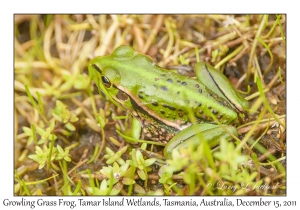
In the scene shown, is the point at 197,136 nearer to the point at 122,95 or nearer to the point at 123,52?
the point at 122,95

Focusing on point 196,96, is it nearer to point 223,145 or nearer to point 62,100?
point 223,145

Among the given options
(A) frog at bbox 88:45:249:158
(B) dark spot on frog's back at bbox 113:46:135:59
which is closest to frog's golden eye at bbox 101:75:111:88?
(A) frog at bbox 88:45:249:158

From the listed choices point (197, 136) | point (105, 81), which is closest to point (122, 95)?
point (105, 81)

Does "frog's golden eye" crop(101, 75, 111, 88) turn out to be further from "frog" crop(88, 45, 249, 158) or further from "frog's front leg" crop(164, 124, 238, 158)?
"frog's front leg" crop(164, 124, 238, 158)

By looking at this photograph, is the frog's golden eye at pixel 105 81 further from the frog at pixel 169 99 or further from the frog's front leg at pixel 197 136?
the frog's front leg at pixel 197 136

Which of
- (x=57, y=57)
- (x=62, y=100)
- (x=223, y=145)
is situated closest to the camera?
(x=223, y=145)
